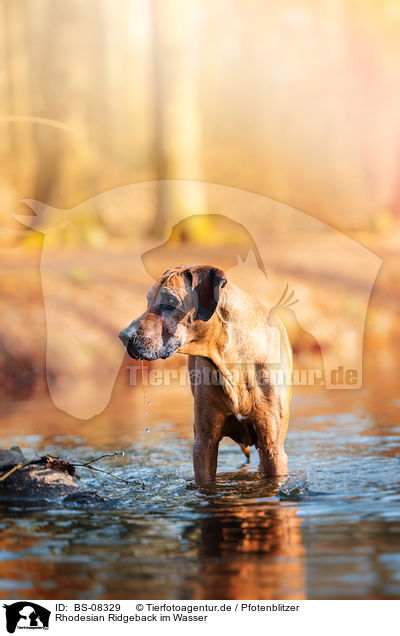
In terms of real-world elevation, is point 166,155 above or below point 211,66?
below

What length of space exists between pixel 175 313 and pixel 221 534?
1282mm

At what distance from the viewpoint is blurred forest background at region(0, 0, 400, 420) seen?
21.2 m

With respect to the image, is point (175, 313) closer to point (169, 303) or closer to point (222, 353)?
point (169, 303)

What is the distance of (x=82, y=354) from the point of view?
1270cm

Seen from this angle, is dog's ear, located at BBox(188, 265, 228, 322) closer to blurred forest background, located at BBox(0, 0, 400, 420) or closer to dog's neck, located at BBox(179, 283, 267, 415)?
dog's neck, located at BBox(179, 283, 267, 415)

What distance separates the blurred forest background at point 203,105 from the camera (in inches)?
836

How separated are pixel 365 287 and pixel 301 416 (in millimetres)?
7190

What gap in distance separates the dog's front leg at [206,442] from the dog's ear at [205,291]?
720mm

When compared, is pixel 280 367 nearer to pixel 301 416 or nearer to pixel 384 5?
pixel 301 416

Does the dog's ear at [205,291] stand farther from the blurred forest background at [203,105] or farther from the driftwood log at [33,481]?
the blurred forest background at [203,105]
